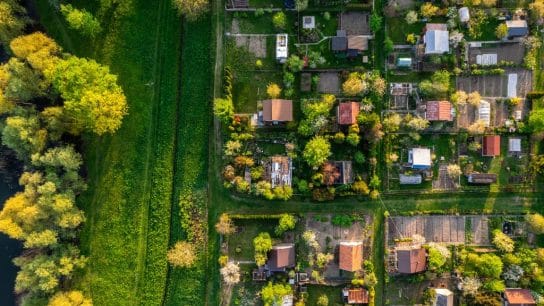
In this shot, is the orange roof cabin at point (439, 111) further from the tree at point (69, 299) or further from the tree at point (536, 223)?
the tree at point (69, 299)

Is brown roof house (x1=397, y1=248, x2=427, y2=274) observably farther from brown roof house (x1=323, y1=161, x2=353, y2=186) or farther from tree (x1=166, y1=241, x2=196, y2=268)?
tree (x1=166, y1=241, x2=196, y2=268)

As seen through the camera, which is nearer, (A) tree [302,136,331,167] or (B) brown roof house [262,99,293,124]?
(A) tree [302,136,331,167]

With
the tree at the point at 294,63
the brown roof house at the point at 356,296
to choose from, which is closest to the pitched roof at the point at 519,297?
the brown roof house at the point at 356,296

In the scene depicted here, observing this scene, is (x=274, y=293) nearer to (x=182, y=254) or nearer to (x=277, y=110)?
(x=182, y=254)

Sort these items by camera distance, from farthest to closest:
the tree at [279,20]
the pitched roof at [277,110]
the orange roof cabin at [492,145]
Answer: the orange roof cabin at [492,145]
the pitched roof at [277,110]
the tree at [279,20]

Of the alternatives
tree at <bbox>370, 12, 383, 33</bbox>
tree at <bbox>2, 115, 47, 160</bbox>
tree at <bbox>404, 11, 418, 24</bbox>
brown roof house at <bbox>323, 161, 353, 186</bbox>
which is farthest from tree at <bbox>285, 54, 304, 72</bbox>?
tree at <bbox>2, 115, 47, 160</bbox>
